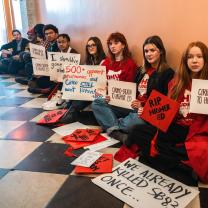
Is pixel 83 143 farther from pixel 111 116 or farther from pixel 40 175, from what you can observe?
pixel 40 175

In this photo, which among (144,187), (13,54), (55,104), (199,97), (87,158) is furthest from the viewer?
(13,54)

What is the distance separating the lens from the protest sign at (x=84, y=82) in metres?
2.41

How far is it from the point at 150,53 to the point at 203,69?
510mm

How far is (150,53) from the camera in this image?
6.71ft

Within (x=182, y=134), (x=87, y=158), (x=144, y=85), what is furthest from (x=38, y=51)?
(x=182, y=134)

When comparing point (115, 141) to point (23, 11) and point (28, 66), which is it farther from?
point (23, 11)

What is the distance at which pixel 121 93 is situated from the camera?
2180 millimetres

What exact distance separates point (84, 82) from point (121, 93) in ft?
1.50

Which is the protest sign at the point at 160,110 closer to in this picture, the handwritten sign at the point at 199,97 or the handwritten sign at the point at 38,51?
the handwritten sign at the point at 199,97

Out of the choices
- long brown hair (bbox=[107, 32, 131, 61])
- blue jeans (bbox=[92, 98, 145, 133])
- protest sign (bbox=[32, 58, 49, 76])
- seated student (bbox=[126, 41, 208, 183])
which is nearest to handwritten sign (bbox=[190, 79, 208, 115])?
seated student (bbox=[126, 41, 208, 183])

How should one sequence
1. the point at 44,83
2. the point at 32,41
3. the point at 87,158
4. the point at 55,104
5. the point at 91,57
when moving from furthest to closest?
the point at 32,41, the point at 44,83, the point at 55,104, the point at 91,57, the point at 87,158

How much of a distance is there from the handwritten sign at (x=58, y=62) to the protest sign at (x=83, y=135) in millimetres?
843

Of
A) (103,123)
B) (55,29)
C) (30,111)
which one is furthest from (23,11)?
(103,123)

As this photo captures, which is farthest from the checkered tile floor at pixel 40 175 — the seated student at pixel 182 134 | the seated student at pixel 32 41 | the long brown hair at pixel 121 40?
the seated student at pixel 32 41
